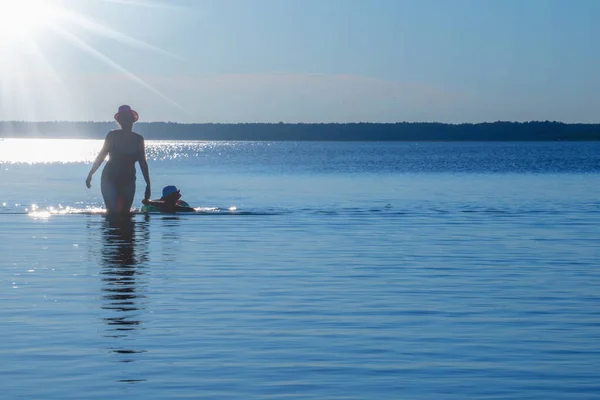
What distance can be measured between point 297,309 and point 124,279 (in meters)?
3.41

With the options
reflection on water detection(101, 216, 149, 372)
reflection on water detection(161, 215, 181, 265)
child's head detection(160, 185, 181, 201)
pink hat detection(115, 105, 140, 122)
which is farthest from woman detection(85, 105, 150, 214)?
child's head detection(160, 185, 181, 201)

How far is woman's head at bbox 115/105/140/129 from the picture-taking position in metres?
24.1

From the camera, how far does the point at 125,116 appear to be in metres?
24.2

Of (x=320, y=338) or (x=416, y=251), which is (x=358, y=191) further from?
(x=320, y=338)

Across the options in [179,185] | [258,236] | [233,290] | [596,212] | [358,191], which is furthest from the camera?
[179,185]

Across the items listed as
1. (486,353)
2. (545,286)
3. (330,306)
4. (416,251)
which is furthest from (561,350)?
(416,251)

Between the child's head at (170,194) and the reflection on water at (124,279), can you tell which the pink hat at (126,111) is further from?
the child's head at (170,194)

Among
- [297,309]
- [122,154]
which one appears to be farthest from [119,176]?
[297,309]

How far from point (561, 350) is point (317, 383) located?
8.58ft

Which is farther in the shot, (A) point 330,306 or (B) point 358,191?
(B) point 358,191

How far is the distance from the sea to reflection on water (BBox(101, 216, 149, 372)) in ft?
0.11

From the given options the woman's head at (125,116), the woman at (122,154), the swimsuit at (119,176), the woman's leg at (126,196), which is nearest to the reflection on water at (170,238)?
the woman's leg at (126,196)

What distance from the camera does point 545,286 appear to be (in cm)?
1608

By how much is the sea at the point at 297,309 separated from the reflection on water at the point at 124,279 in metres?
0.03
